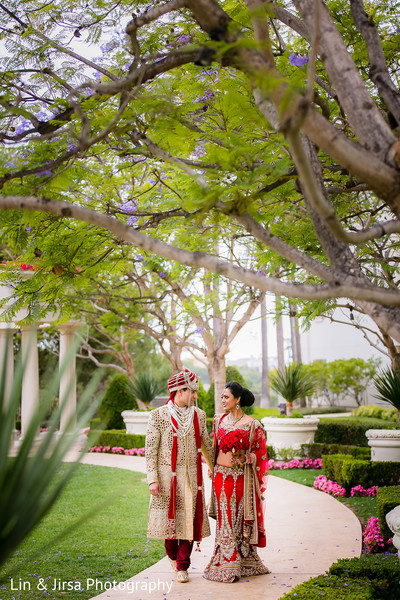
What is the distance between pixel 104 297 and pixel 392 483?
732cm

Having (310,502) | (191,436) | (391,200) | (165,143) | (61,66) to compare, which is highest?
(61,66)

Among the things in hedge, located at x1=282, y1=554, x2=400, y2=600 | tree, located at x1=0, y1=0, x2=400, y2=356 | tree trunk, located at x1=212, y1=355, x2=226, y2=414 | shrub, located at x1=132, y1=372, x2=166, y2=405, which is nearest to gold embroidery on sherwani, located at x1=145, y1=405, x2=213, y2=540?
hedge, located at x1=282, y1=554, x2=400, y2=600

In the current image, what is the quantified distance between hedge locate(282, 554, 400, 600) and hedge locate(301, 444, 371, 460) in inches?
266

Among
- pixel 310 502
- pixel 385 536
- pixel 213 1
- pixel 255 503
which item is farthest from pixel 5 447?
pixel 310 502

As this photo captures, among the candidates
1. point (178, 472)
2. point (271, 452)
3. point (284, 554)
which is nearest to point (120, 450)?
point (271, 452)

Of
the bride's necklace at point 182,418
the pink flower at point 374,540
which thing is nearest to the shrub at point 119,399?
the pink flower at point 374,540

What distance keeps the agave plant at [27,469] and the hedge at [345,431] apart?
12.7 m

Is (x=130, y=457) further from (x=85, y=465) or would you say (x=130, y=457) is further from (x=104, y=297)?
(x=104, y=297)

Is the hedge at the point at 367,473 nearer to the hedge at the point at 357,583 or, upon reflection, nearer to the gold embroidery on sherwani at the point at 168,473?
the gold embroidery on sherwani at the point at 168,473

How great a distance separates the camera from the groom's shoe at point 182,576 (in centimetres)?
588

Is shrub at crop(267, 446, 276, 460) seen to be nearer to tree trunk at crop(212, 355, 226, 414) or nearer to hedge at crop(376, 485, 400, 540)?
tree trunk at crop(212, 355, 226, 414)

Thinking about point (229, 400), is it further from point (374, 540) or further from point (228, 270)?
point (228, 270)

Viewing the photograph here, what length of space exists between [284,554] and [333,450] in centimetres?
650

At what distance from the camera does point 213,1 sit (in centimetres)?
326
